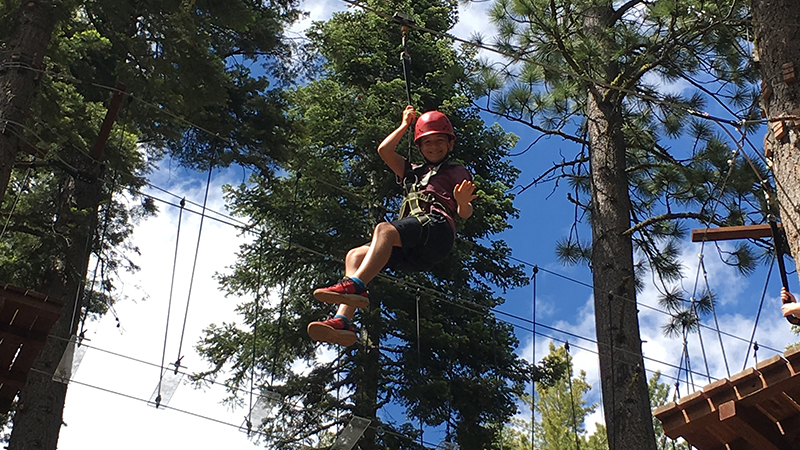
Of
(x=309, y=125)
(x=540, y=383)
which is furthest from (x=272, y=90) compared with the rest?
(x=540, y=383)

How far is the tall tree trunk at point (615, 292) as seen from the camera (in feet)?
24.6

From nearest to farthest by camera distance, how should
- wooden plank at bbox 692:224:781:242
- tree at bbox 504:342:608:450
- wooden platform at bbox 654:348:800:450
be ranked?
wooden platform at bbox 654:348:800:450
wooden plank at bbox 692:224:781:242
tree at bbox 504:342:608:450

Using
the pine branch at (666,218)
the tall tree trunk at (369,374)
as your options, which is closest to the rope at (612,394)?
the pine branch at (666,218)

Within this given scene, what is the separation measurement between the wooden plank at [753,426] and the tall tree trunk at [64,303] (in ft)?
22.0

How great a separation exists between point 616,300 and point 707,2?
3.04m

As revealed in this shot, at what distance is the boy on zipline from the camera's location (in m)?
5.14

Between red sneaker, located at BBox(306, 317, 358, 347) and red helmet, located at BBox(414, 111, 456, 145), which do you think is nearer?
red sneaker, located at BBox(306, 317, 358, 347)

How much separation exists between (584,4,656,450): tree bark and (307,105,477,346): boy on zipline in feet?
8.67

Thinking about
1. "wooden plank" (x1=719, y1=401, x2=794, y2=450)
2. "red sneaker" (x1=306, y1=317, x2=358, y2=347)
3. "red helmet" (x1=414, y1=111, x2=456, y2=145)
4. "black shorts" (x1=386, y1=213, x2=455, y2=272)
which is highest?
"red helmet" (x1=414, y1=111, x2=456, y2=145)

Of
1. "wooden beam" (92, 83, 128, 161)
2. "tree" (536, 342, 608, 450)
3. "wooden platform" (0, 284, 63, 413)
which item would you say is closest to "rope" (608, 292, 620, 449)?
"wooden platform" (0, 284, 63, 413)

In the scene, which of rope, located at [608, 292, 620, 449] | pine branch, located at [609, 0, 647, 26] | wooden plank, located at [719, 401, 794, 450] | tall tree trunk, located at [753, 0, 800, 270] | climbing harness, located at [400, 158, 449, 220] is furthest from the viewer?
pine branch, located at [609, 0, 647, 26]

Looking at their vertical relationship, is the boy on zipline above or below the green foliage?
below

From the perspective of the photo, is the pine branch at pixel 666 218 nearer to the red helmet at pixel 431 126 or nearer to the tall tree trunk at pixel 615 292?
the tall tree trunk at pixel 615 292

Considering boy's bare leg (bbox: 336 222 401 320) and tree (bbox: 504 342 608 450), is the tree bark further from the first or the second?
tree (bbox: 504 342 608 450)
